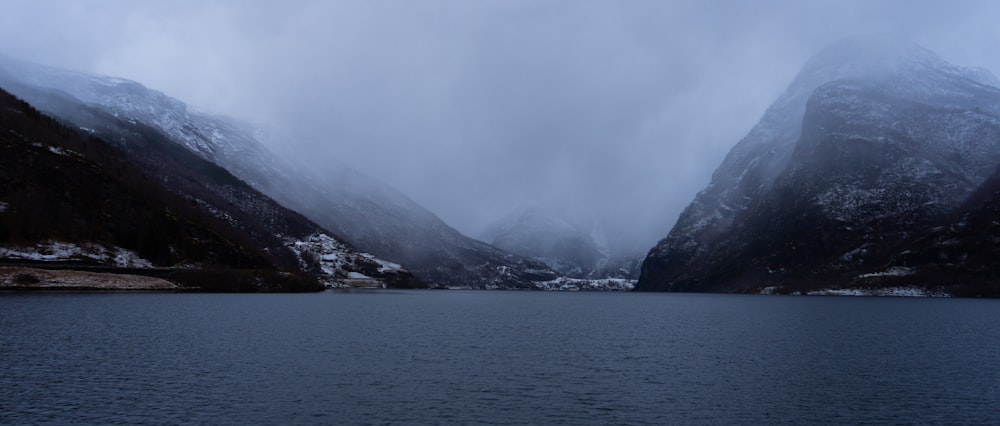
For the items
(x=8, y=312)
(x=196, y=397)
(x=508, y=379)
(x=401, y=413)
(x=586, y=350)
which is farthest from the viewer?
(x=8, y=312)

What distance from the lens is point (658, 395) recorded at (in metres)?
46.6

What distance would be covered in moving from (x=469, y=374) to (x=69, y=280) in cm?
14761

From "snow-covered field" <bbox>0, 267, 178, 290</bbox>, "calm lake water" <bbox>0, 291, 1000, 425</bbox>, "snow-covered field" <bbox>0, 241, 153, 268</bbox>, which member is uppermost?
"snow-covered field" <bbox>0, 241, 153, 268</bbox>

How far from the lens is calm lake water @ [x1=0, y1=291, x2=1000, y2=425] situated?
40.0m

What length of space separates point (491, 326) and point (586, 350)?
1331 inches

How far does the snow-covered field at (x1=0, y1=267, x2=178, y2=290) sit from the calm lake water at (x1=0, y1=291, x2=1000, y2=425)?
64363mm

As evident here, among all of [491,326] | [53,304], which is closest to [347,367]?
[491,326]

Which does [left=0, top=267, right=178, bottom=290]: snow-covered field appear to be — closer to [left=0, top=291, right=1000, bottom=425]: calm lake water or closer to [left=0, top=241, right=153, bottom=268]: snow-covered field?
[left=0, top=241, right=153, bottom=268]: snow-covered field

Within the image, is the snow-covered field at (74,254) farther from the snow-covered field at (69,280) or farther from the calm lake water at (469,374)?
the calm lake water at (469,374)

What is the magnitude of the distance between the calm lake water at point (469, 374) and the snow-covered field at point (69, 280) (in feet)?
211

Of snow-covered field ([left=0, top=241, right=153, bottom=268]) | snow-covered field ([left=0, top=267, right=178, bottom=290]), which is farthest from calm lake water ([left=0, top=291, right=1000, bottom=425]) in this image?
snow-covered field ([left=0, top=241, right=153, bottom=268])

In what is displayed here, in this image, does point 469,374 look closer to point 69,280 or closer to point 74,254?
point 69,280

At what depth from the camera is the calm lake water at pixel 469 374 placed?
131 ft

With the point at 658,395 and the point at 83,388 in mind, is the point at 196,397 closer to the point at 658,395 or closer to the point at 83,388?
the point at 83,388
